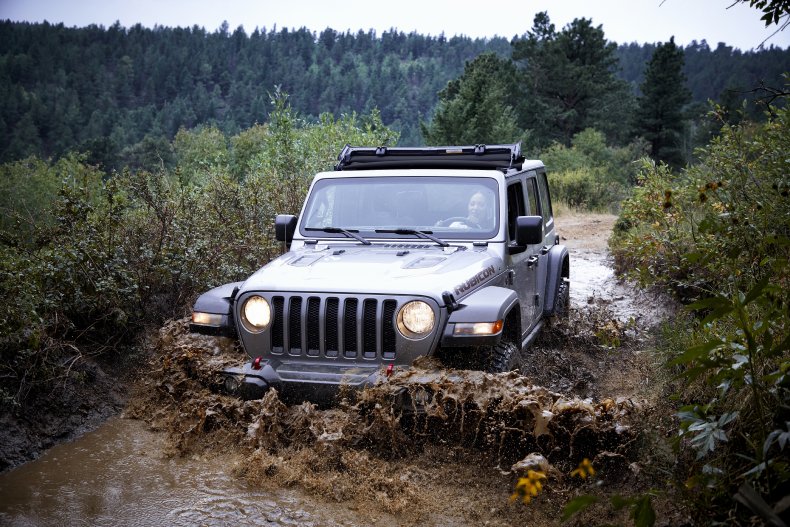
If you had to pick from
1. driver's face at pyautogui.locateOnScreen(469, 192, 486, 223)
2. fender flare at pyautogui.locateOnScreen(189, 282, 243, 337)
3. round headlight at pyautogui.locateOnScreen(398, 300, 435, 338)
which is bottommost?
fender flare at pyautogui.locateOnScreen(189, 282, 243, 337)

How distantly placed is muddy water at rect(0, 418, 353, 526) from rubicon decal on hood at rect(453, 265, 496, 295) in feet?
5.35

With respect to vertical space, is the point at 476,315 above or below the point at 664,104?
below

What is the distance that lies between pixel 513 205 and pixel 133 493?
3661 mm

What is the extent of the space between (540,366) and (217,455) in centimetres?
303

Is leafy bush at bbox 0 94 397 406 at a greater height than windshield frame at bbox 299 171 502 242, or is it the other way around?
windshield frame at bbox 299 171 502 242

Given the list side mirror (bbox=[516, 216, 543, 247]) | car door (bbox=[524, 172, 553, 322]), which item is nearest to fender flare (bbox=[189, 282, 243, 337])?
side mirror (bbox=[516, 216, 543, 247])

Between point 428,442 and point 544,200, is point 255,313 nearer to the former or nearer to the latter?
point 428,442

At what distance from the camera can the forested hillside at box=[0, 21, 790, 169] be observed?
8506 centimetres

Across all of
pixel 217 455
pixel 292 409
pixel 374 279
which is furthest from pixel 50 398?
pixel 374 279

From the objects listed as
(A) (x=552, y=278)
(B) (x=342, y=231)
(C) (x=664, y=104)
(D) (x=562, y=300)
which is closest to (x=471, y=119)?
(C) (x=664, y=104)

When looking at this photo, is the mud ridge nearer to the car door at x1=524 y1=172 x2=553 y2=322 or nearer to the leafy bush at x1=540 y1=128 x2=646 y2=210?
the car door at x1=524 y1=172 x2=553 y2=322

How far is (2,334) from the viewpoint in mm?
5250

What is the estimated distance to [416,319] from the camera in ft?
15.5

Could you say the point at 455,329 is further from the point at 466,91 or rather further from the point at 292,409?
the point at 466,91
